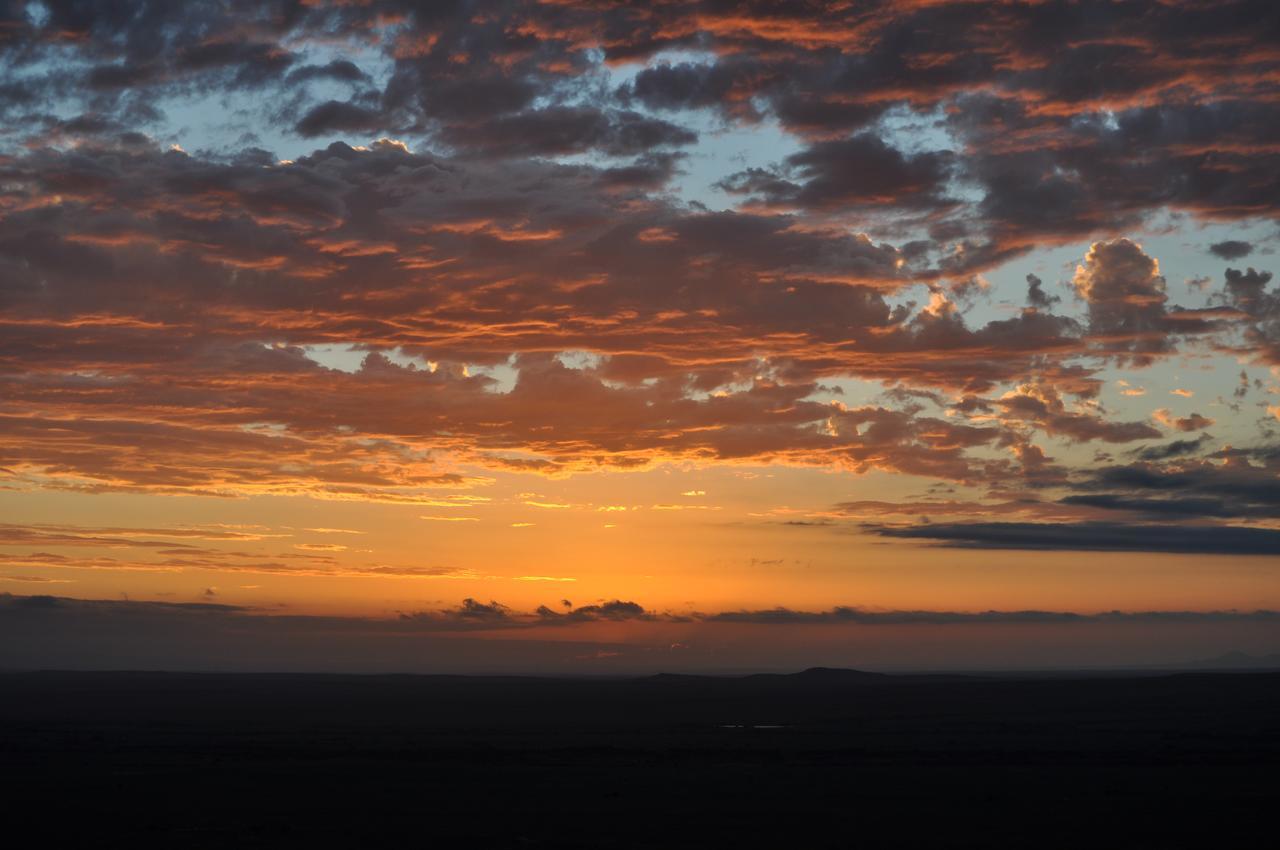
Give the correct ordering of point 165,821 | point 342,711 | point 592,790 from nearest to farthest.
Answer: point 165,821, point 592,790, point 342,711

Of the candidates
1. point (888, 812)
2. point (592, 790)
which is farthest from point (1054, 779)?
point (592, 790)

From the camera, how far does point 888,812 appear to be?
40656mm

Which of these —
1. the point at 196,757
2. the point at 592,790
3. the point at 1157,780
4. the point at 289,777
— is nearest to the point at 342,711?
the point at 196,757

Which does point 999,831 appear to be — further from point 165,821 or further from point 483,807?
point 165,821

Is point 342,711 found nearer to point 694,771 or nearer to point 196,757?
point 196,757

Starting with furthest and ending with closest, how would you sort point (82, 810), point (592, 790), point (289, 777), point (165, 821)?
point (289, 777), point (592, 790), point (82, 810), point (165, 821)

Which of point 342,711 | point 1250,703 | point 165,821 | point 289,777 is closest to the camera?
point 165,821

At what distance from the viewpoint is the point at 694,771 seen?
5416 centimetres

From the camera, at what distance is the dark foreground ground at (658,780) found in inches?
1447

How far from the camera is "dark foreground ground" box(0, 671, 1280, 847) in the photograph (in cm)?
3675

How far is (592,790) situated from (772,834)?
12327 mm

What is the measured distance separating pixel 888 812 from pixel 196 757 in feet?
123

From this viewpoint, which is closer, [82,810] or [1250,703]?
[82,810]

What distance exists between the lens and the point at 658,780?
50.3 meters
